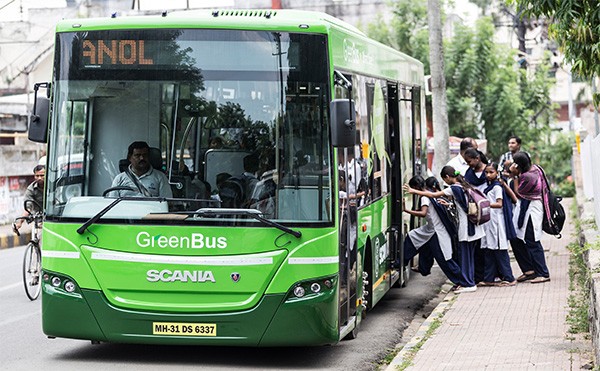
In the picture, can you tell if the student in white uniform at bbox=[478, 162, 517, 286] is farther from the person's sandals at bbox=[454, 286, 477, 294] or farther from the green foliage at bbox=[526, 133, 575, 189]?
the green foliage at bbox=[526, 133, 575, 189]

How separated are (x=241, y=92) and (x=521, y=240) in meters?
7.17

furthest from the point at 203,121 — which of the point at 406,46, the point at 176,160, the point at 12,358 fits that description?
the point at 406,46

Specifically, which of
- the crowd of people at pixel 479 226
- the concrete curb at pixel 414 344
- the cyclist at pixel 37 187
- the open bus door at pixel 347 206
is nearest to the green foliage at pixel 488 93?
the crowd of people at pixel 479 226

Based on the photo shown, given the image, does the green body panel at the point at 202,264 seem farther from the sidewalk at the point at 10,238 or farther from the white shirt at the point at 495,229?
the sidewalk at the point at 10,238

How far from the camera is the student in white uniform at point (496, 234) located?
48.0ft

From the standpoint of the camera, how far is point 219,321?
9.23 m

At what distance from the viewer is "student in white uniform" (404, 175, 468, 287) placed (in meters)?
14.2

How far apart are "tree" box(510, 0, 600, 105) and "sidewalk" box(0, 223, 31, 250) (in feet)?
59.2

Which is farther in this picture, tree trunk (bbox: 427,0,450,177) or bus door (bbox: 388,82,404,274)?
tree trunk (bbox: 427,0,450,177)

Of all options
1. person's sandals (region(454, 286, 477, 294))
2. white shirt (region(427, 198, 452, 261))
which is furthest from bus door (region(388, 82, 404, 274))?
person's sandals (region(454, 286, 477, 294))

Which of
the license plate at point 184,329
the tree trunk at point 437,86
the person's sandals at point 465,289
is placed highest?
the tree trunk at point 437,86

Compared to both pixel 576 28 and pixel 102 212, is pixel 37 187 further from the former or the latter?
pixel 576 28

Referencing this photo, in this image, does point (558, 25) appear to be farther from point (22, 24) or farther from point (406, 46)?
point (22, 24)

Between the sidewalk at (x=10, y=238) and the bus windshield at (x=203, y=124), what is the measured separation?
17453 mm
